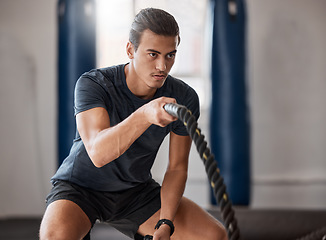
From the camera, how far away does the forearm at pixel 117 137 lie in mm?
1188

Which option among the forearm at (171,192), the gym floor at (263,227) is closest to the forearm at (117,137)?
the forearm at (171,192)

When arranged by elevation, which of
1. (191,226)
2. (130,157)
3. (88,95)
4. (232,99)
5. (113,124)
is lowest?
(191,226)

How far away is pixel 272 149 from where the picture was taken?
13.0 ft

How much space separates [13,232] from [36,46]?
5.89ft

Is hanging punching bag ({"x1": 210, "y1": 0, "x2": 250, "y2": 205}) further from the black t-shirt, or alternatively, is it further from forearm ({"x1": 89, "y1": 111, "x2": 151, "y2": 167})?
forearm ({"x1": 89, "y1": 111, "x2": 151, "y2": 167})

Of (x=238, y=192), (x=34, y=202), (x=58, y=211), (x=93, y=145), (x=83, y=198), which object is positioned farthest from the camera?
(x=34, y=202)

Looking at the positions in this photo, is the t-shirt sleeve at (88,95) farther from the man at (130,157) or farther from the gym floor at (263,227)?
the gym floor at (263,227)

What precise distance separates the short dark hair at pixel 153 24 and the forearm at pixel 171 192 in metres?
0.54

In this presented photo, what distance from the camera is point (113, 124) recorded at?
1.50m

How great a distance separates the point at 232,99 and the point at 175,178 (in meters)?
1.56

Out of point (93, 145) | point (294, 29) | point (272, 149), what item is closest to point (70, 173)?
point (93, 145)

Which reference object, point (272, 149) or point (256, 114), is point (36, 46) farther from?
point (272, 149)

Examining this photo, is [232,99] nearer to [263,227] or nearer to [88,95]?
[263,227]

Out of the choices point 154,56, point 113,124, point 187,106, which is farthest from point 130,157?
point 154,56
